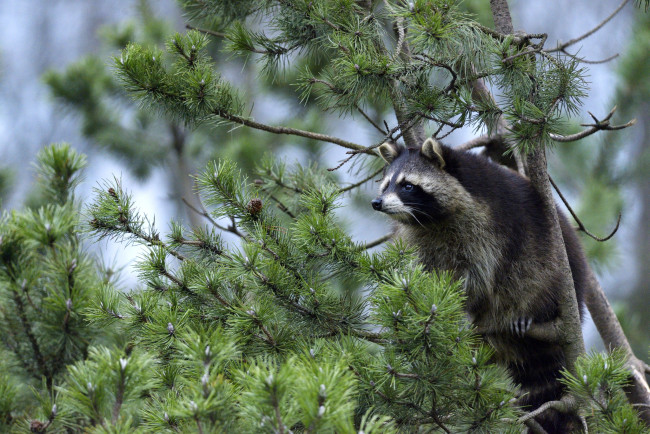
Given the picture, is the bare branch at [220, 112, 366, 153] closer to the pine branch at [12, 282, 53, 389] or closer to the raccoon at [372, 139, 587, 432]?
the raccoon at [372, 139, 587, 432]

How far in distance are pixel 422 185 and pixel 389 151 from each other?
31 cm

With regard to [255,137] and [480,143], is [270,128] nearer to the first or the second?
[480,143]

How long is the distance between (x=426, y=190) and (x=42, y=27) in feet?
43.6

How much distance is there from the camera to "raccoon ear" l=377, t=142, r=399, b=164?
3652 mm

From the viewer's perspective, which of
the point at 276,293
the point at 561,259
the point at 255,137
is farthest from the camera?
the point at 255,137

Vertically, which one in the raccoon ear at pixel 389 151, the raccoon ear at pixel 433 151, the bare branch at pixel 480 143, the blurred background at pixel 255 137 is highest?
the blurred background at pixel 255 137

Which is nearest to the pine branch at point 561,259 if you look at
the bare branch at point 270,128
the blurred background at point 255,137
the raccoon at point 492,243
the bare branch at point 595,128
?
the bare branch at point 595,128

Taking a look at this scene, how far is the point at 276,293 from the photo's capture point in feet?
8.12

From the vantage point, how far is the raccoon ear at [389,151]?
3.65m

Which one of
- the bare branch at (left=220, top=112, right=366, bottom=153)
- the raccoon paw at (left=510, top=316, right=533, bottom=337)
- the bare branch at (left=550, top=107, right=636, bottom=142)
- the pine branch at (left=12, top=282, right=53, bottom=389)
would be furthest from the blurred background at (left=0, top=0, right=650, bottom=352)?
the raccoon paw at (left=510, top=316, right=533, bottom=337)

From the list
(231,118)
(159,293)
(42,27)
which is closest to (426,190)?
(231,118)

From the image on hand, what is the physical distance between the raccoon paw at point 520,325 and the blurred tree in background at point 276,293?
0.54 meters

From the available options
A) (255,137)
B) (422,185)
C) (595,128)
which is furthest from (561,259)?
(255,137)

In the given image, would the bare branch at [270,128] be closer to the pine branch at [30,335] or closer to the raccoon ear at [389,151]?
the raccoon ear at [389,151]
